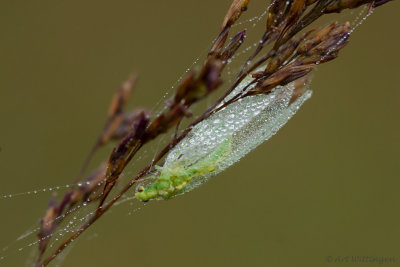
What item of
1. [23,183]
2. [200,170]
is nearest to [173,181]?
[200,170]

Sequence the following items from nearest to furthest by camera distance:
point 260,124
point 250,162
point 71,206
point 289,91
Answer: point 71,206, point 289,91, point 260,124, point 250,162

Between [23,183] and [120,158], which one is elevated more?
[23,183]

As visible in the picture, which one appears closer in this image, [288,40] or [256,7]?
[288,40]

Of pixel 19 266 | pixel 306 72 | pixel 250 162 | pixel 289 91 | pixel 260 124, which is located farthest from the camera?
pixel 250 162

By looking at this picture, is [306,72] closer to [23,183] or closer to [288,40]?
[288,40]

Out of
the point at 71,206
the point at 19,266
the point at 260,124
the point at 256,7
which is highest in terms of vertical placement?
the point at 256,7

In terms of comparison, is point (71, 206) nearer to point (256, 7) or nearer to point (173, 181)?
point (173, 181)

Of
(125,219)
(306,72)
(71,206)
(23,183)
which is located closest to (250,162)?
(125,219)

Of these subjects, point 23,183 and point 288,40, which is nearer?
point 288,40

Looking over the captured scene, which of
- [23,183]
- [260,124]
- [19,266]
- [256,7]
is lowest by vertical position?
[260,124]
